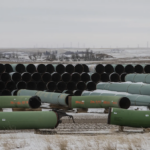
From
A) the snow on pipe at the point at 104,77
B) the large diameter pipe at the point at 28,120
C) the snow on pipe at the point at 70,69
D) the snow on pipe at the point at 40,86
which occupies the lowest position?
the large diameter pipe at the point at 28,120

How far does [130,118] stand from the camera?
446 inches

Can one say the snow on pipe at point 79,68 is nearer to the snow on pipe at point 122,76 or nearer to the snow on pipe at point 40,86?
the snow on pipe at point 40,86

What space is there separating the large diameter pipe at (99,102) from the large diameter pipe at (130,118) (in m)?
2.55

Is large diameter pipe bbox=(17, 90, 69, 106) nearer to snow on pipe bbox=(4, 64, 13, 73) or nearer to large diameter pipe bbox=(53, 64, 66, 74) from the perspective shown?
snow on pipe bbox=(4, 64, 13, 73)

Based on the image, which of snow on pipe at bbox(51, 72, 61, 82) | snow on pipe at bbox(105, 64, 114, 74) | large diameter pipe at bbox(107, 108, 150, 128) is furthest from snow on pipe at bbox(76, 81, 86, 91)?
large diameter pipe at bbox(107, 108, 150, 128)

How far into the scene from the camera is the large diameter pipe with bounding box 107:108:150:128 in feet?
37.2

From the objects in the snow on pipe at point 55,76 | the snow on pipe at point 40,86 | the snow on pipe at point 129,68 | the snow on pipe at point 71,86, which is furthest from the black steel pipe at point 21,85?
the snow on pipe at point 129,68

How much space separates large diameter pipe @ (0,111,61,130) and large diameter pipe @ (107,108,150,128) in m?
2.19

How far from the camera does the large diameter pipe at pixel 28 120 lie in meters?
10.8

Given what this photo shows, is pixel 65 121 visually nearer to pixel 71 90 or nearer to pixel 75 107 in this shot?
pixel 75 107

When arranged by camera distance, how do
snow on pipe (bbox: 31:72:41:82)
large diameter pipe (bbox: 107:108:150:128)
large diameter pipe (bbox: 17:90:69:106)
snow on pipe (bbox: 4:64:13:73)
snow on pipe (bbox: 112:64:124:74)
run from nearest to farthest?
large diameter pipe (bbox: 107:108:150:128)
large diameter pipe (bbox: 17:90:69:106)
snow on pipe (bbox: 31:72:41:82)
snow on pipe (bbox: 4:64:13:73)
snow on pipe (bbox: 112:64:124:74)

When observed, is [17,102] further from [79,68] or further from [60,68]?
[79,68]

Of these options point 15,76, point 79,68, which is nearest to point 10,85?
point 15,76

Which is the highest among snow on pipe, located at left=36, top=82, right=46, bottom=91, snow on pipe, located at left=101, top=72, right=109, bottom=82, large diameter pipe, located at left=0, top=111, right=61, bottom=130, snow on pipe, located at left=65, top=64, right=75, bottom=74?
snow on pipe, located at left=65, top=64, right=75, bottom=74
